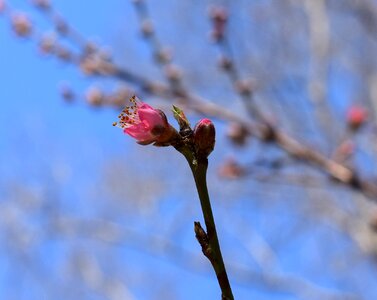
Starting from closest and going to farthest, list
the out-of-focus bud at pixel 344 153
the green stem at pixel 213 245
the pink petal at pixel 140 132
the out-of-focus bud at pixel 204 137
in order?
the green stem at pixel 213 245 → the out-of-focus bud at pixel 204 137 → the pink petal at pixel 140 132 → the out-of-focus bud at pixel 344 153

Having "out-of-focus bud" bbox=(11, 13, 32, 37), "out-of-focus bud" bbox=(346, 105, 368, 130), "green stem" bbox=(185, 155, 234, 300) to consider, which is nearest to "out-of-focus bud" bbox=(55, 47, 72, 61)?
"out-of-focus bud" bbox=(11, 13, 32, 37)

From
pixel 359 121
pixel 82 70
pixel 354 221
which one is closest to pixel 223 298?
pixel 359 121

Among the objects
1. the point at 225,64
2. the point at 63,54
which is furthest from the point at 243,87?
the point at 63,54

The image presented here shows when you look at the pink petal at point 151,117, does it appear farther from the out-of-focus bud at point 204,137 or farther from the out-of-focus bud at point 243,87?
the out-of-focus bud at point 243,87

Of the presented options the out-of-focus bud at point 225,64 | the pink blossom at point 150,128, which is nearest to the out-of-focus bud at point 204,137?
the pink blossom at point 150,128

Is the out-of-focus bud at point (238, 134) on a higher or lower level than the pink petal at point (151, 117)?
higher

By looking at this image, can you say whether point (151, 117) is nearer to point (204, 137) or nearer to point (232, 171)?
point (204, 137)

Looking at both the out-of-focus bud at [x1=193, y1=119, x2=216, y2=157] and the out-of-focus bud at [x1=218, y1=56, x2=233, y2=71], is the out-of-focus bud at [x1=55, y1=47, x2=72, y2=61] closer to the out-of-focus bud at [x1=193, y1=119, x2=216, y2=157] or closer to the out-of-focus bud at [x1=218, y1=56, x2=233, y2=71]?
the out-of-focus bud at [x1=218, y1=56, x2=233, y2=71]

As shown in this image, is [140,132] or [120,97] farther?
[120,97]
